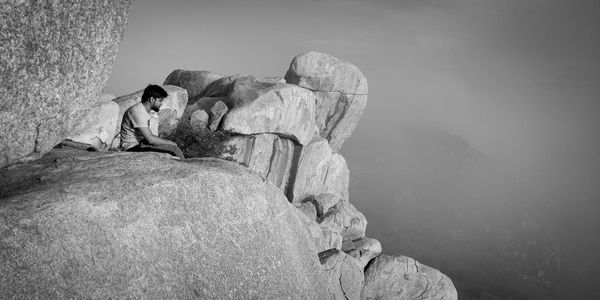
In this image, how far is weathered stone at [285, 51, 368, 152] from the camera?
41.0 meters

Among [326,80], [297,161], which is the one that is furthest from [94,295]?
[326,80]

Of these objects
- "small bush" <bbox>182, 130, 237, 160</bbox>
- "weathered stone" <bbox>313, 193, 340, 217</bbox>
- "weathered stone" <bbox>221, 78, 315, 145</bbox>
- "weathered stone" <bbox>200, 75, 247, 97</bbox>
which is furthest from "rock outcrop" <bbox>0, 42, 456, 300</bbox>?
"weathered stone" <bbox>313, 193, 340, 217</bbox>

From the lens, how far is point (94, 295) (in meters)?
6.23

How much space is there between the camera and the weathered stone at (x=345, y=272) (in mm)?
19312

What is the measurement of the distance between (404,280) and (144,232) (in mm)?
20903

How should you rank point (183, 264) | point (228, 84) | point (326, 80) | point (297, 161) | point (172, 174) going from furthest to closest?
1. point (326, 80)
2. point (297, 161)
3. point (228, 84)
4. point (172, 174)
5. point (183, 264)

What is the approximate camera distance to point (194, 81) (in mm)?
31016

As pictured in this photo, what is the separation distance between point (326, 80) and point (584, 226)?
204785 millimetres

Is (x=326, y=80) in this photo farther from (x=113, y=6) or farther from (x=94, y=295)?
(x=94, y=295)

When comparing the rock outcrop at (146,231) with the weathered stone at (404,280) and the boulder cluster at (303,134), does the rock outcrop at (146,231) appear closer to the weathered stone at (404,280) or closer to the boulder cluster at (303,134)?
the boulder cluster at (303,134)

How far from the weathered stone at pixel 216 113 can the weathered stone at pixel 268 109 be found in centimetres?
47

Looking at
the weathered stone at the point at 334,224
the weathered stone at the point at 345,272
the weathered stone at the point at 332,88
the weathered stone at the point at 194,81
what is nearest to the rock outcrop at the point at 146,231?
the weathered stone at the point at 345,272

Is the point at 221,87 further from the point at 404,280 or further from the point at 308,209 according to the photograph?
the point at 404,280

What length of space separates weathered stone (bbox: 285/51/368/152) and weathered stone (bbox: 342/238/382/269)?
18.7m
